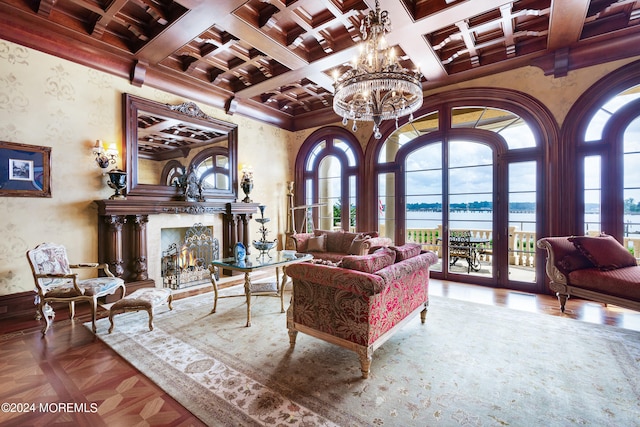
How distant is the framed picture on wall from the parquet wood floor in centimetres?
151

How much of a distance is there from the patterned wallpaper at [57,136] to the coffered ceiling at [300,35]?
0.75ft

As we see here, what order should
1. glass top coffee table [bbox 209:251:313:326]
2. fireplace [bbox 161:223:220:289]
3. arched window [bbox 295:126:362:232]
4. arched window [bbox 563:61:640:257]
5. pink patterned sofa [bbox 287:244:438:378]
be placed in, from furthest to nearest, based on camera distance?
arched window [bbox 295:126:362:232], fireplace [bbox 161:223:220:289], arched window [bbox 563:61:640:257], glass top coffee table [bbox 209:251:313:326], pink patterned sofa [bbox 287:244:438:378]

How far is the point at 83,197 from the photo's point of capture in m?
3.88

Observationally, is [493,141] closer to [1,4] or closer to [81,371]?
[81,371]

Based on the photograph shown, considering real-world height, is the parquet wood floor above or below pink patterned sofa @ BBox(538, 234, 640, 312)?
below

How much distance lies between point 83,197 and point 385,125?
17.1 ft

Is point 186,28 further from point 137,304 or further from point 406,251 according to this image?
point 406,251

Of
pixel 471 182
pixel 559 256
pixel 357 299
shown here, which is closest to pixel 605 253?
pixel 559 256

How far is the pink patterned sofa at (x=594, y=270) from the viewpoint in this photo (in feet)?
9.57

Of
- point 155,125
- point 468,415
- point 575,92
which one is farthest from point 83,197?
point 575,92

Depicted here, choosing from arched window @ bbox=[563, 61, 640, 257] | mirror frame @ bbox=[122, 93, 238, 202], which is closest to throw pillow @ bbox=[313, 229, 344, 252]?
mirror frame @ bbox=[122, 93, 238, 202]

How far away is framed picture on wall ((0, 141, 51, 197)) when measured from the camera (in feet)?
10.8

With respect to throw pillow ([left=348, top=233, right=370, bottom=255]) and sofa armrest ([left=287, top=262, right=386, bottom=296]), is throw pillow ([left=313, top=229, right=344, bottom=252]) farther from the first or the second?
sofa armrest ([left=287, top=262, right=386, bottom=296])

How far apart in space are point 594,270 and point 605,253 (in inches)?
10.1
